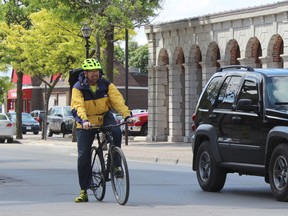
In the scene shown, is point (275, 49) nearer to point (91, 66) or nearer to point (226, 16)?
point (226, 16)

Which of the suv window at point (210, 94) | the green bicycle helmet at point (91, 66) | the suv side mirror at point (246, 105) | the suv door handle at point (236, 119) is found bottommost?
the suv door handle at point (236, 119)

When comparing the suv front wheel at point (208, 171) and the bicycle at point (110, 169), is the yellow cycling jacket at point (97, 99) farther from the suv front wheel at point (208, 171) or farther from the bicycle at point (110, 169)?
the suv front wheel at point (208, 171)

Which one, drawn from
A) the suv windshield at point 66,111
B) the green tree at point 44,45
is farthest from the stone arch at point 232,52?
the suv windshield at point 66,111

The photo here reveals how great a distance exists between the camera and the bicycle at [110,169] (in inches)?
527

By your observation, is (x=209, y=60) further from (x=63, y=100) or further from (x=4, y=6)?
(x=63, y=100)

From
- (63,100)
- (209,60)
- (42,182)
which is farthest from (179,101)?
(63,100)

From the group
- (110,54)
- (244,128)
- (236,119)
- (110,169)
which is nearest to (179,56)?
(110,54)

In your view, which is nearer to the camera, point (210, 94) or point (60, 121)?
point (210, 94)

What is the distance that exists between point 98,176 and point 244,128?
2.32m

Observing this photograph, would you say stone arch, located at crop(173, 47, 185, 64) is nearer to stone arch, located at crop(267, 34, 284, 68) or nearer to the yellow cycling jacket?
stone arch, located at crop(267, 34, 284, 68)

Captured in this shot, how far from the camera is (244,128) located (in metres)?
15.0

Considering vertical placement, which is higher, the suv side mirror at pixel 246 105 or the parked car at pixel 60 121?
the suv side mirror at pixel 246 105

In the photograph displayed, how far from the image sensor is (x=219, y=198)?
14.8 metres

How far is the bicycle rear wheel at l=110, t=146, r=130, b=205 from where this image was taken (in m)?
13.3
